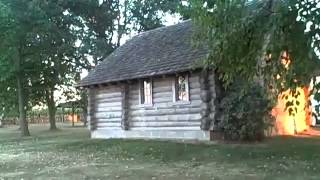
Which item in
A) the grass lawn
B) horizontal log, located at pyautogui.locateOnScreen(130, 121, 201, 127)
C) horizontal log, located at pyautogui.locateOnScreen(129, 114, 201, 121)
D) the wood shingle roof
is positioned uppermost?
the wood shingle roof

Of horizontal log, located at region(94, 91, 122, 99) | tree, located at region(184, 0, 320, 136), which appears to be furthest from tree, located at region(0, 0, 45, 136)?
tree, located at region(184, 0, 320, 136)

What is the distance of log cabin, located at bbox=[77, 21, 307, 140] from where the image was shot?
72.0ft

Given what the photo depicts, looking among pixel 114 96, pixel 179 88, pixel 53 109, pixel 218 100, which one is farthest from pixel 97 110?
pixel 53 109

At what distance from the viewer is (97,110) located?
2916 centimetres

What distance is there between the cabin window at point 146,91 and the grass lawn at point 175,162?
3.42 meters

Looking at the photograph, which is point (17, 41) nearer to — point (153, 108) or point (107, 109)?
point (107, 109)

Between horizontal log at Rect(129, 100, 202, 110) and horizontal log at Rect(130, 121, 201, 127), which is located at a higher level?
horizontal log at Rect(129, 100, 202, 110)

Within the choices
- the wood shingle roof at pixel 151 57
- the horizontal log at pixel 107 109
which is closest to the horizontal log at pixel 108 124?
the horizontal log at pixel 107 109

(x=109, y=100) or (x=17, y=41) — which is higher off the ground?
(x=17, y=41)

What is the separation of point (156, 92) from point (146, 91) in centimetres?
97

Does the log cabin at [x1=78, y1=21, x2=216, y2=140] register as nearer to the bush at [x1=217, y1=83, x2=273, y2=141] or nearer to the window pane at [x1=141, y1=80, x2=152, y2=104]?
the window pane at [x1=141, y1=80, x2=152, y2=104]

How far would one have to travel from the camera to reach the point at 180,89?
23.5 meters

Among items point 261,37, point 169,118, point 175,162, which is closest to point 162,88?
point 169,118

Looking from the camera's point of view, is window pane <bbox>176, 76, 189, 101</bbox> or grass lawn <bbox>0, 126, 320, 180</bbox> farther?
window pane <bbox>176, 76, 189, 101</bbox>
